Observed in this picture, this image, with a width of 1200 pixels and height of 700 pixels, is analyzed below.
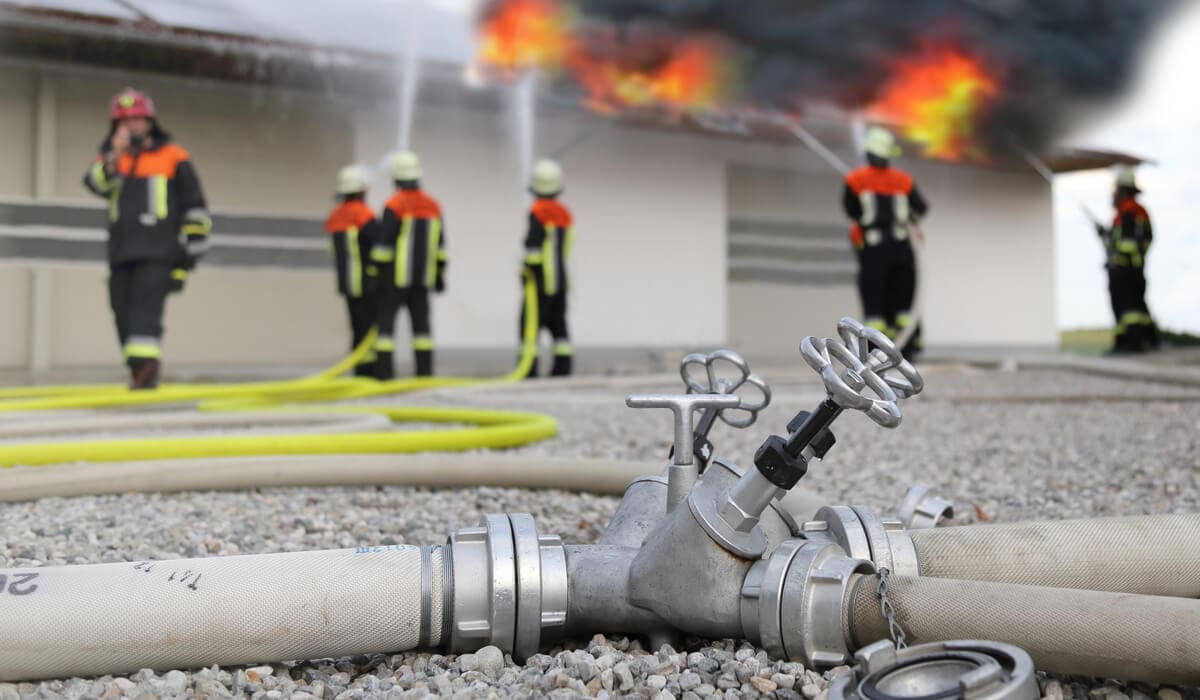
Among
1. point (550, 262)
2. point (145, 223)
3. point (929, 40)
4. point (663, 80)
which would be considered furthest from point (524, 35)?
point (929, 40)

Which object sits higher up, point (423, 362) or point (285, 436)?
point (423, 362)

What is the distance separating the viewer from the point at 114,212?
17.9ft

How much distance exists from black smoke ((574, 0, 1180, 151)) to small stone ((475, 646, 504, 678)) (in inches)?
456

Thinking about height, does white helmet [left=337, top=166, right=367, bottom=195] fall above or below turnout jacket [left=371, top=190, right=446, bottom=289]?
above

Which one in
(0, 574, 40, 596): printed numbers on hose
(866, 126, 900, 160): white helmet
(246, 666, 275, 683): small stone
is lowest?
(246, 666, 275, 683): small stone

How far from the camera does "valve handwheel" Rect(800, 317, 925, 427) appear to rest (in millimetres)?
1116

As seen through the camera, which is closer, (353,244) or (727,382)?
(727,382)

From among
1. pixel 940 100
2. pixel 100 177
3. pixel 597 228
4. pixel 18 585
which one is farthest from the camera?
pixel 940 100

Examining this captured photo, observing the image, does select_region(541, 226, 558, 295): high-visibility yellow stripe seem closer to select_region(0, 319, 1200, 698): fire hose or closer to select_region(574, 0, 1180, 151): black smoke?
select_region(574, 0, 1180, 151): black smoke

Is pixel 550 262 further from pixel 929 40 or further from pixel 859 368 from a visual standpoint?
pixel 929 40

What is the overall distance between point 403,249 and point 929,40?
34.0 ft

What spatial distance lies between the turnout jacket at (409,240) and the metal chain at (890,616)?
606cm

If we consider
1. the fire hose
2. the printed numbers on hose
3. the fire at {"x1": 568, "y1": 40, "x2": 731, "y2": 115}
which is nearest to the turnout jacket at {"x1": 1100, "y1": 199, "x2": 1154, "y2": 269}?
the fire at {"x1": 568, "y1": 40, "x2": 731, "y2": 115}

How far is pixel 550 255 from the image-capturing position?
7.46 m
